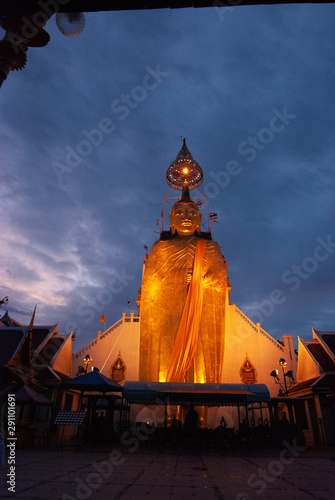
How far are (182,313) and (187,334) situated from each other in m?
1.35

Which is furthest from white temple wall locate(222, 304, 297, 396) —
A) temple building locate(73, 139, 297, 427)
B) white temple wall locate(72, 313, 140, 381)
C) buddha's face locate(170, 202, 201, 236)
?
buddha's face locate(170, 202, 201, 236)

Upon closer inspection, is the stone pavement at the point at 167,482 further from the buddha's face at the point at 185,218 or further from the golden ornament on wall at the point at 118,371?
the buddha's face at the point at 185,218

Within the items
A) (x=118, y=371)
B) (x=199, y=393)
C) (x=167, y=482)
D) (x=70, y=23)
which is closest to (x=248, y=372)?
(x=118, y=371)

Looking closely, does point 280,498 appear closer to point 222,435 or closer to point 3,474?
point 3,474

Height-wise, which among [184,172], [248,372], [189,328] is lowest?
[248,372]

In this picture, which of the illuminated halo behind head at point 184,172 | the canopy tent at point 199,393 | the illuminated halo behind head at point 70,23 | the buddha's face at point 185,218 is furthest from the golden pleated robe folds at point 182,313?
the illuminated halo behind head at point 70,23

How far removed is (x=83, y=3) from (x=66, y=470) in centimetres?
776

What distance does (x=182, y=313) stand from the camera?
19.1 metres

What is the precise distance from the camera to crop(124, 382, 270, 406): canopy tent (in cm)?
1226

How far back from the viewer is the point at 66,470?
630 cm

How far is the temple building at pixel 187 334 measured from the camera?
18.5 m

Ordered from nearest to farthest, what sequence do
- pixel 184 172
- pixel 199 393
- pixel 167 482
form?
pixel 167 482 → pixel 199 393 → pixel 184 172

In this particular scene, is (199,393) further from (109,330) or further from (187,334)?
(109,330)

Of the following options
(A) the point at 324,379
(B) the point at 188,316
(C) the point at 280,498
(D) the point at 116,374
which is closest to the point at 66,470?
(C) the point at 280,498
